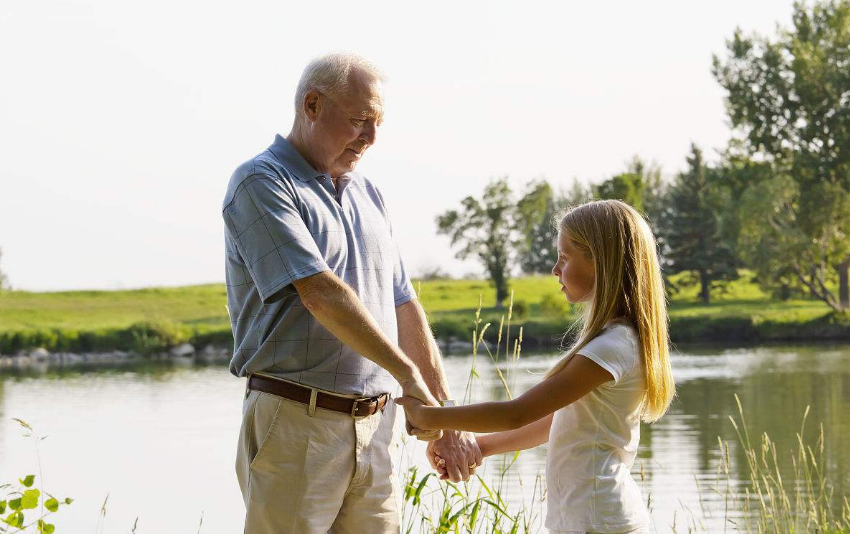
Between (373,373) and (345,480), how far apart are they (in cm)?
27

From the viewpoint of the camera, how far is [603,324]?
2.61m

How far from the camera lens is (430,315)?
115 ft

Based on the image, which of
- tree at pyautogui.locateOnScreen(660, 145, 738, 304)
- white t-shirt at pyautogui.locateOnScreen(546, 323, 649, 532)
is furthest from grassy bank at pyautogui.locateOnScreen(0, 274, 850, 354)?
white t-shirt at pyautogui.locateOnScreen(546, 323, 649, 532)

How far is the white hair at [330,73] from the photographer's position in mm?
2838

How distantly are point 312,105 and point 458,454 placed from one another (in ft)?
3.46

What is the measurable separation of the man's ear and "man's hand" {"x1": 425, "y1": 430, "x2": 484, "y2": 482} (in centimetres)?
97

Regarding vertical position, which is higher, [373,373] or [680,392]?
[373,373]

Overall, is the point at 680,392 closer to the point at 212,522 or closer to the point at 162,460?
the point at 162,460

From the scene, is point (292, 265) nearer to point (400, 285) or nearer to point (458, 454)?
point (400, 285)

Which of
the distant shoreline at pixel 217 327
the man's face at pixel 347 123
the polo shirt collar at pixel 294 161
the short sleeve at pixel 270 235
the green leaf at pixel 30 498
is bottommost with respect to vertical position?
the distant shoreline at pixel 217 327

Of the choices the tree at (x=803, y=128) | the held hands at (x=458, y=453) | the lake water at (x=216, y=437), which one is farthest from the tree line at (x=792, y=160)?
the held hands at (x=458, y=453)

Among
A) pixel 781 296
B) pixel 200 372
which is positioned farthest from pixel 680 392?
pixel 781 296

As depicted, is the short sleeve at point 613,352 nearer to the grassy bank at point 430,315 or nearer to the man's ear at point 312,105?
the man's ear at point 312,105

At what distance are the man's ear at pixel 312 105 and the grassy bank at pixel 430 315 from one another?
99.3 feet
